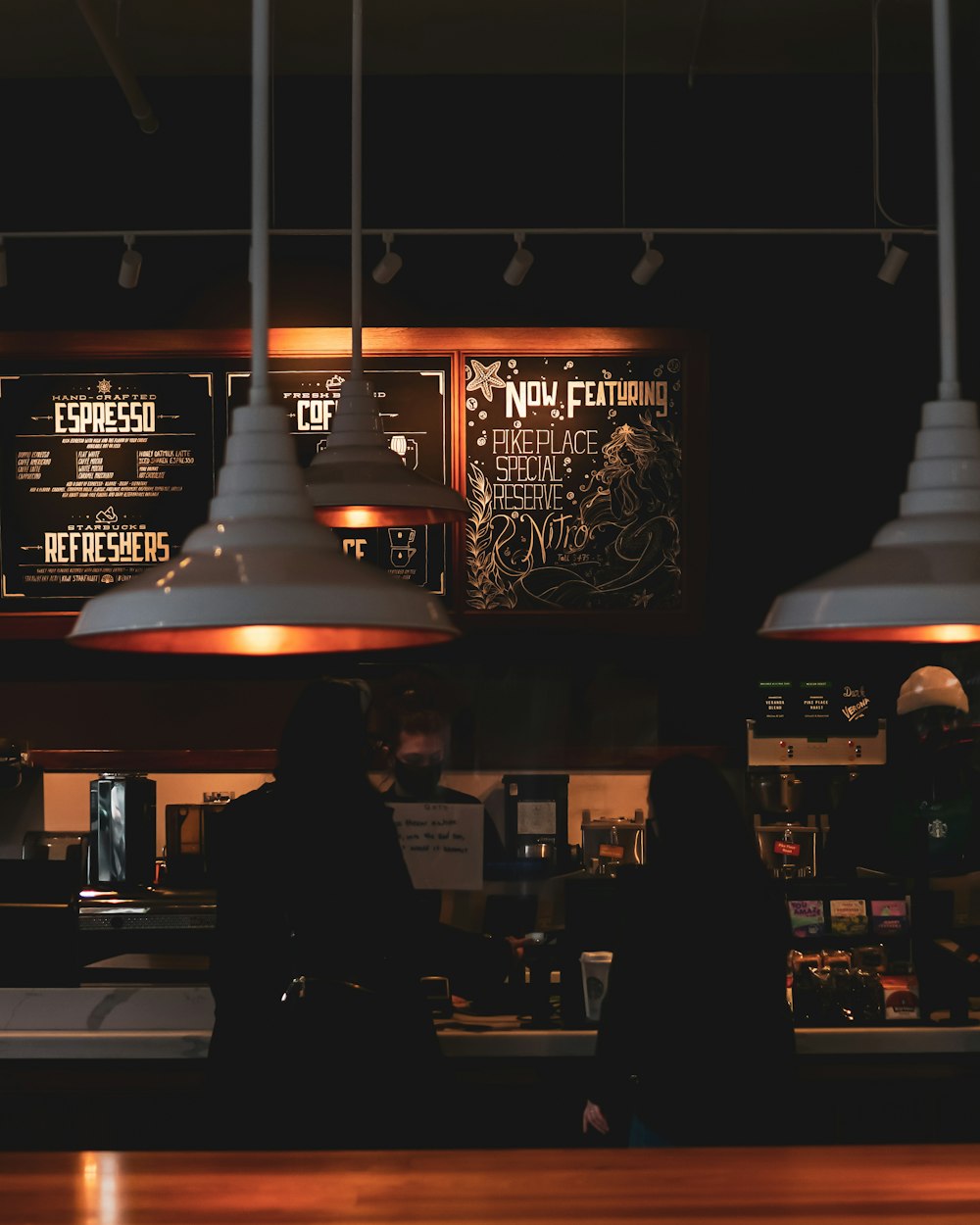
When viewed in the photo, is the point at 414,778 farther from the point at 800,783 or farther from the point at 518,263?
the point at 518,263

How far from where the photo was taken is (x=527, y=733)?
14.8 feet

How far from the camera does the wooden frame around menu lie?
13.9 feet

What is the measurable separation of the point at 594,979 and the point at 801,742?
130 centimetres

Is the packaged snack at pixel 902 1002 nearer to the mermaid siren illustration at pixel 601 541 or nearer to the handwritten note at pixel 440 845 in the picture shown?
the handwritten note at pixel 440 845

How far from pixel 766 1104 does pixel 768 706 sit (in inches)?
73.5

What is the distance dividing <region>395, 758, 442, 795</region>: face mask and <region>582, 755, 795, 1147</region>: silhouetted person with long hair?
5.38ft

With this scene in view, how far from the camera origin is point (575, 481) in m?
→ 4.28
